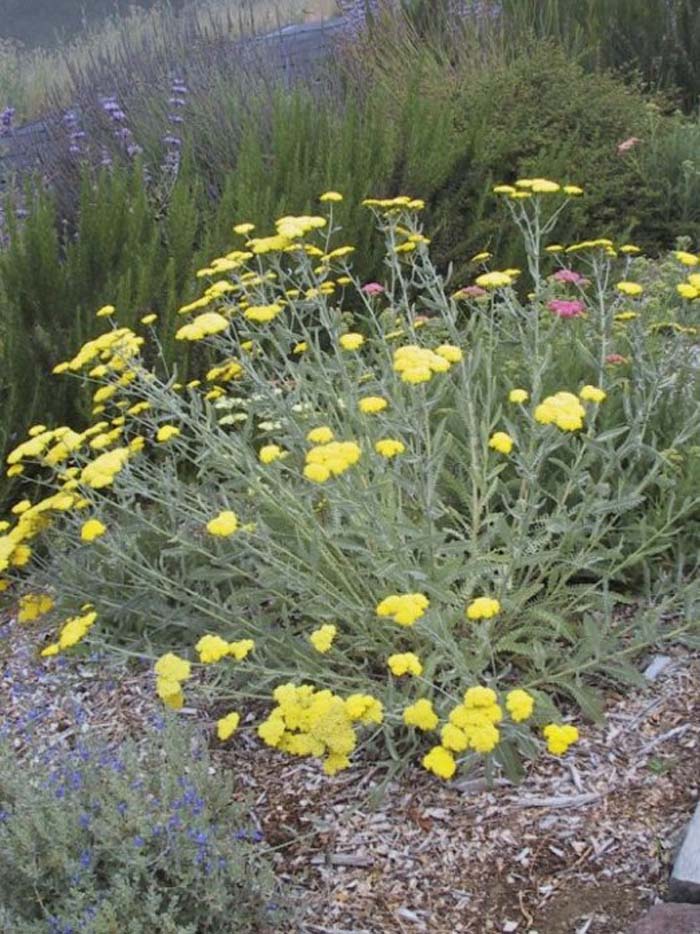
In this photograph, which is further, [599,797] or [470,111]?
[470,111]

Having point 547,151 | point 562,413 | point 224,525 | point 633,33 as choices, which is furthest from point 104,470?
point 633,33

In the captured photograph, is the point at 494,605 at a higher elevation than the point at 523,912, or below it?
higher

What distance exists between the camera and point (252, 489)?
276 centimetres

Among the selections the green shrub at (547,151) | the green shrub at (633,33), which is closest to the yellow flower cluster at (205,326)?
the green shrub at (547,151)

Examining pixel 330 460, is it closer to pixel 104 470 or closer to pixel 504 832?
pixel 104 470

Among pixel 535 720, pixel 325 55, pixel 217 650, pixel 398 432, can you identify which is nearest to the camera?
pixel 217 650

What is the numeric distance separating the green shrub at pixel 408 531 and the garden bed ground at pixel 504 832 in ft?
0.35

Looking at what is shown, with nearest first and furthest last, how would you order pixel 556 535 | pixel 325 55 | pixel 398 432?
1. pixel 398 432
2. pixel 556 535
3. pixel 325 55

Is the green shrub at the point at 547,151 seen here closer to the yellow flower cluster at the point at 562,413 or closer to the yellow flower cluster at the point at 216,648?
the yellow flower cluster at the point at 562,413

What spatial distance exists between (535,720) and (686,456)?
100cm

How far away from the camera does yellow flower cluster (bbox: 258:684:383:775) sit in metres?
2.13

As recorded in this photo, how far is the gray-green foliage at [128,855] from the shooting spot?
193 centimetres

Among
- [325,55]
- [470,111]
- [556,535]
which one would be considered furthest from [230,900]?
[325,55]

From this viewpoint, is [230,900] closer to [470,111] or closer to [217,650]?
[217,650]
